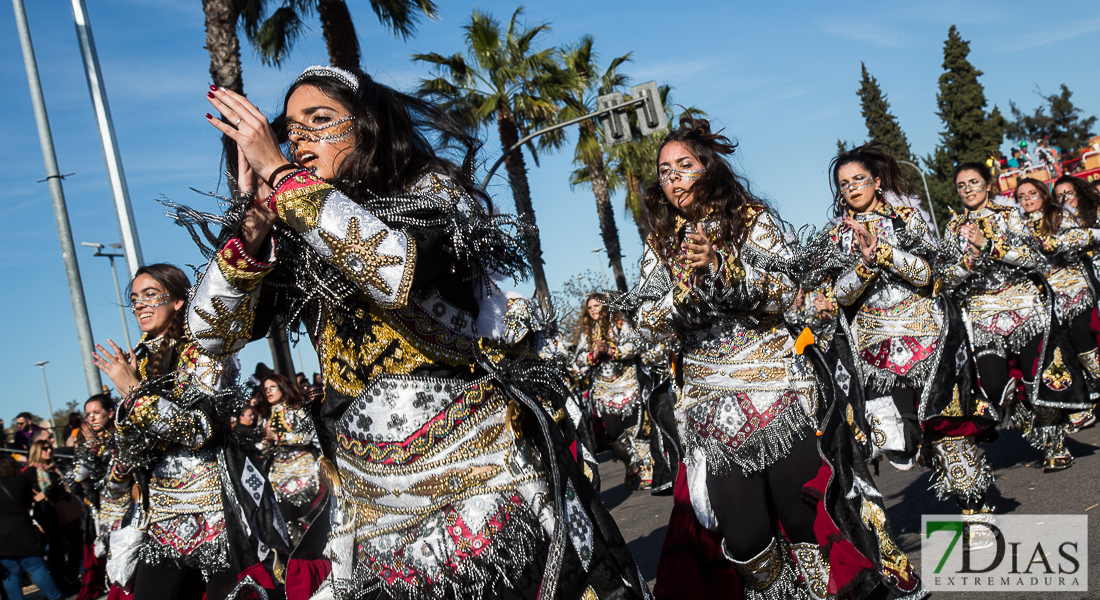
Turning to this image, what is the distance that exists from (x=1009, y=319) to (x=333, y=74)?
594cm

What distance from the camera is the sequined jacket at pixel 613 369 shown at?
406 inches

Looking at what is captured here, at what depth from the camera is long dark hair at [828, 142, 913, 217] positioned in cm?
532

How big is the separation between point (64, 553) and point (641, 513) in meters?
6.75

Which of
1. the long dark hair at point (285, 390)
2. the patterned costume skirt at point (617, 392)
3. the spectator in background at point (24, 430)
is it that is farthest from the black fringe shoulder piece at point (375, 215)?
the spectator in background at point (24, 430)

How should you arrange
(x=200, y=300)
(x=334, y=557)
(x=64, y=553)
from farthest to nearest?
(x=64, y=553) → (x=334, y=557) → (x=200, y=300)

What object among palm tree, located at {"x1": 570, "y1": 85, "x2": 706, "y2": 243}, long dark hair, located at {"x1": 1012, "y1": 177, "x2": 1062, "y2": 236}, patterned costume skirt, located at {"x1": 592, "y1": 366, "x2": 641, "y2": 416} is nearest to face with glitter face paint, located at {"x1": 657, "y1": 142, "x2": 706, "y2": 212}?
long dark hair, located at {"x1": 1012, "y1": 177, "x2": 1062, "y2": 236}

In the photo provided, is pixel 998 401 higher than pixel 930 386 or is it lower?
lower

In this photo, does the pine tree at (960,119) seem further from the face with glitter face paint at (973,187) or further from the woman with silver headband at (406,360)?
the woman with silver headband at (406,360)

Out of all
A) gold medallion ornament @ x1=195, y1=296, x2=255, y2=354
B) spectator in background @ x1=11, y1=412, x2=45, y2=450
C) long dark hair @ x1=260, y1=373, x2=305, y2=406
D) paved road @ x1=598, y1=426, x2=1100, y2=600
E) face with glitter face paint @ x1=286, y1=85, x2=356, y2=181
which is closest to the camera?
gold medallion ornament @ x1=195, y1=296, x2=255, y2=354

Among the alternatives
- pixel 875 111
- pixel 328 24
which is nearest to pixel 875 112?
pixel 875 111

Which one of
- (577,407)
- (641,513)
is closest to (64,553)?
(577,407)

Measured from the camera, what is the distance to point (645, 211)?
422cm

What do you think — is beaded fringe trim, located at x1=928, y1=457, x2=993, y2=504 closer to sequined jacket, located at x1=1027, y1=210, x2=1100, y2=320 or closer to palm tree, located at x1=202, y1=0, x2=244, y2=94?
sequined jacket, located at x1=1027, y1=210, x2=1100, y2=320

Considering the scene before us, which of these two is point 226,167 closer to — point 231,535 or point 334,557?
point 334,557
